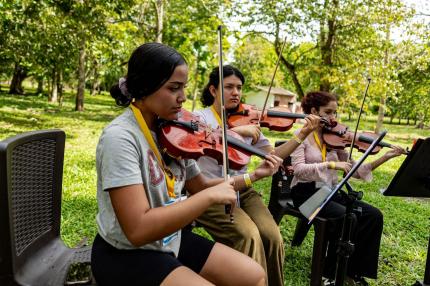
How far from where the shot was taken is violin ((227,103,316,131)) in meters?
3.66

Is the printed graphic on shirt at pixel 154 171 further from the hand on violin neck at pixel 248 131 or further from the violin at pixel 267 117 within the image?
the violin at pixel 267 117

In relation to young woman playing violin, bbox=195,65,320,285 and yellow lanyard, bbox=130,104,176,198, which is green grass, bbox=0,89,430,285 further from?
yellow lanyard, bbox=130,104,176,198

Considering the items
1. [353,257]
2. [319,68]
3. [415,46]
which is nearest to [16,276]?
[353,257]

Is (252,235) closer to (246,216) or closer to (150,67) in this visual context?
(246,216)

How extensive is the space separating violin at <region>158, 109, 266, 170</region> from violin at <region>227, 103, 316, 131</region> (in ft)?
2.62

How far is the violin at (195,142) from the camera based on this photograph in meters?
1.88

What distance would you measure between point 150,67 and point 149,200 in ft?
1.83

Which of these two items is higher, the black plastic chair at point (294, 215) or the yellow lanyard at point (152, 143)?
the yellow lanyard at point (152, 143)

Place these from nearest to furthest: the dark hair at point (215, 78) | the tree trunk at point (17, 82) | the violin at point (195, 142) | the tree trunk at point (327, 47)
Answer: the violin at point (195, 142) → the dark hair at point (215, 78) → the tree trunk at point (327, 47) → the tree trunk at point (17, 82)

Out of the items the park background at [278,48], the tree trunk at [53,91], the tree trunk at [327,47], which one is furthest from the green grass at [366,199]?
the tree trunk at [53,91]

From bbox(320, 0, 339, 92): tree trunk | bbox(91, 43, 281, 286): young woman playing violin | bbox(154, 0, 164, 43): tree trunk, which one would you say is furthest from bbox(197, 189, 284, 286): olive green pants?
bbox(154, 0, 164, 43): tree trunk

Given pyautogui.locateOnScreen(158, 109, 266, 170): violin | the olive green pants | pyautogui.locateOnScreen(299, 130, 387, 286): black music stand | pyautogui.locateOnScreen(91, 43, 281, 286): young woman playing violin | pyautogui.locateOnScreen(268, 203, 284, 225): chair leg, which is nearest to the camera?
pyautogui.locateOnScreen(91, 43, 281, 286): young woman playing violin

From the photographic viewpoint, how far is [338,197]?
343 centimetres

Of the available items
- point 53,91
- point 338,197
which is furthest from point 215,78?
point 53,91
